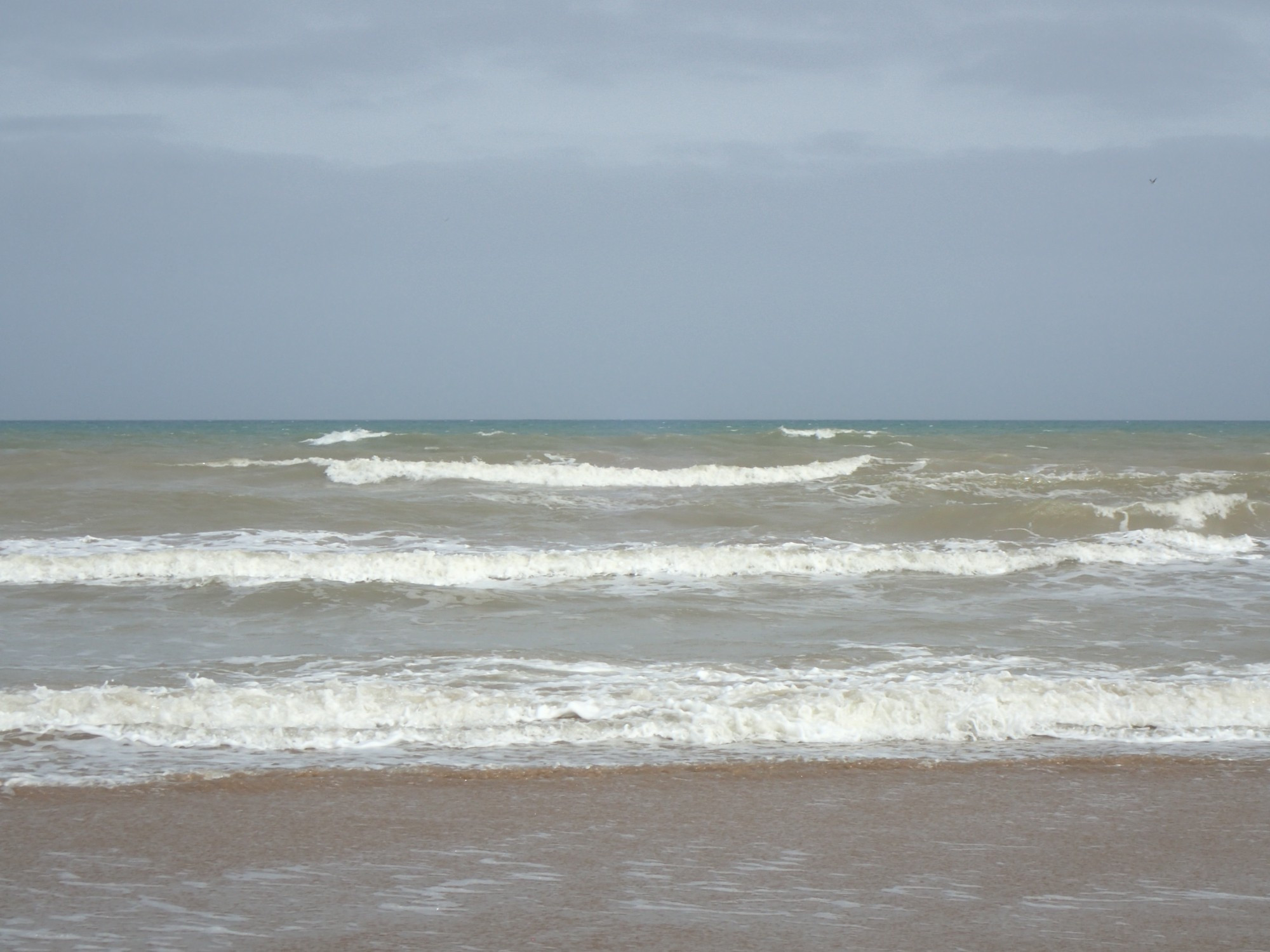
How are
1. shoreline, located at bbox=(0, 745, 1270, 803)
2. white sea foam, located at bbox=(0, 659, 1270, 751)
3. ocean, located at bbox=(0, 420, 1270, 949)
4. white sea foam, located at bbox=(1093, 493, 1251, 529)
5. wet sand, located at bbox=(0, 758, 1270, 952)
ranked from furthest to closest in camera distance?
white sea foam, located at bbox=(1093, 493, 1251, 529)
white sea foam, located at bbox=(0, 659, 1270, 751)
shoreline, located at bbox=(0, 745, 1270, 803)
ocean, located at bbox=(0, 420, 1270, 949)
wet sand, located at bbox=(0, 758, 1270, 952)

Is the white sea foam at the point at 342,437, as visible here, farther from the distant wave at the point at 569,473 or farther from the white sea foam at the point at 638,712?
the white sea foam at the point at 638,712

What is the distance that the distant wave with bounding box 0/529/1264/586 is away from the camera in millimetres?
11188

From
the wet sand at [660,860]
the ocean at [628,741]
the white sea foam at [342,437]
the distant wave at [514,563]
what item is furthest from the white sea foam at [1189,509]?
the white sea foam at [342,437]

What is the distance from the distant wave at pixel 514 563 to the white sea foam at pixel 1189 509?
9.93 feet

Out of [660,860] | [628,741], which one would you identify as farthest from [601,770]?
[660,860]

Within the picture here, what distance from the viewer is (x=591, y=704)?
20.6ft

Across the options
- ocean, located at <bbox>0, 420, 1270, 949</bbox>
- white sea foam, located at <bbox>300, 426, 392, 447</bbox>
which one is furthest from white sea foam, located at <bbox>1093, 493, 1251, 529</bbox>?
white sea foam, located at <bbox>300, 426, 392, 447</bbox>

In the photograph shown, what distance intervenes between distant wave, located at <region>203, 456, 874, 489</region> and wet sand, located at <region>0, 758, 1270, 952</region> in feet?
54.9

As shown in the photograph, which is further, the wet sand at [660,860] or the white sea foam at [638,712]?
the white sea foam at [638,712]

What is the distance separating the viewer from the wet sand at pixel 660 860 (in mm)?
3498

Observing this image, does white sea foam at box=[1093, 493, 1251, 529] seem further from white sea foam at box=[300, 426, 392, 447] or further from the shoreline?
white sea foam at box=[300, 426, 392, 447]

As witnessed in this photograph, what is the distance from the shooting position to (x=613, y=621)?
29.9 feet

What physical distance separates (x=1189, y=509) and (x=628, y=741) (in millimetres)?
13690

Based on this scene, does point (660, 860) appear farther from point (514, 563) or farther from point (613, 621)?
point (514, 563)
